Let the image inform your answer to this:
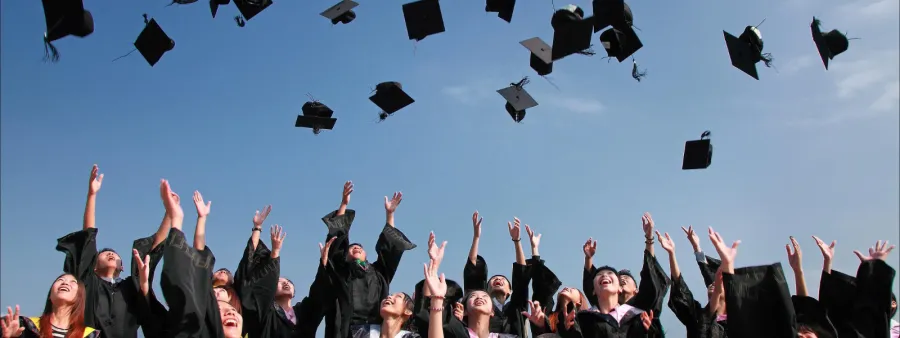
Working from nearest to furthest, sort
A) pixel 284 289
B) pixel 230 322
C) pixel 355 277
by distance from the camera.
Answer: pixel 230 322 < pixel 284 289 < pixel 355 277

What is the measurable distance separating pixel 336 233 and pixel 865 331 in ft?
11.4

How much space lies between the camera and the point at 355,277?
5.72 m

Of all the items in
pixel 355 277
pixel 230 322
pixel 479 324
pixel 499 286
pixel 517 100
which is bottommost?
pixel 479 324

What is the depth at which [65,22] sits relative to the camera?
18.4ft

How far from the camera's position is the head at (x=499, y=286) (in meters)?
5.68

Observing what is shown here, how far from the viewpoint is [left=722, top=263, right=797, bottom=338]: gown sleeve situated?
4.18 m

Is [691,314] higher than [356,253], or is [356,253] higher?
[356,253]

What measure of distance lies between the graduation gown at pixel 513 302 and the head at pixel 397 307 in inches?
28.1

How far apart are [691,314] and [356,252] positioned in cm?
238

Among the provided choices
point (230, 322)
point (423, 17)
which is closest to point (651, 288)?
point (230, 322)

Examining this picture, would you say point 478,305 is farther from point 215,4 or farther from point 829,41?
point 829,41

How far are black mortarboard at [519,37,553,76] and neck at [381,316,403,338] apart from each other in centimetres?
272

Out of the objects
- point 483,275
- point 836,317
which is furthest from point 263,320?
point 836,317

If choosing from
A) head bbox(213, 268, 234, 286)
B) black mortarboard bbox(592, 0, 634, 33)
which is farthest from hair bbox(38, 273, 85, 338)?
black mortarboard bbox(592, 0, 634, 33)
